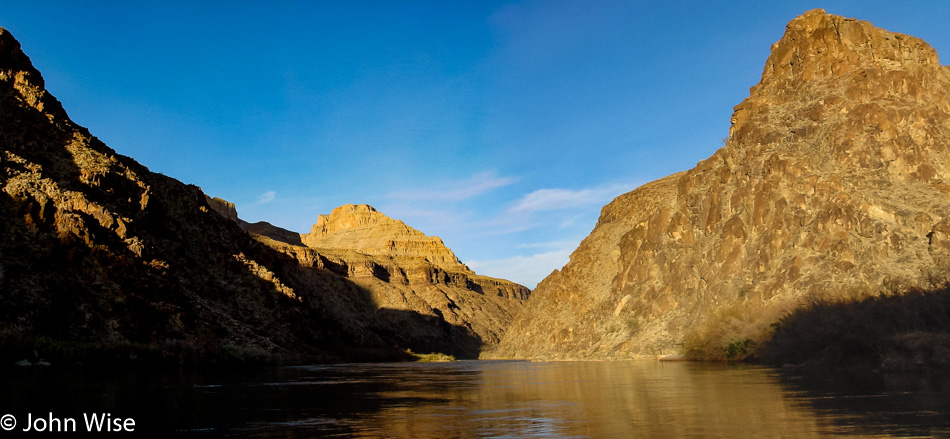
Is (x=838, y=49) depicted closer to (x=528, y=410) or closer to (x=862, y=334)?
(x=862, y=334)

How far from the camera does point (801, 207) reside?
251 ft

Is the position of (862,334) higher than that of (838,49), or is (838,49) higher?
(838,49)

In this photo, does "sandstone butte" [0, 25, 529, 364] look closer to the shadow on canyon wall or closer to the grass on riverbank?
the grass on riverbank

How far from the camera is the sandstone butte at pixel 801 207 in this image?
213 feet

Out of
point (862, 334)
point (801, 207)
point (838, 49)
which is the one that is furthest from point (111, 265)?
point (838, 49)

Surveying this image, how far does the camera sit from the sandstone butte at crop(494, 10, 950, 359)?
6481cm

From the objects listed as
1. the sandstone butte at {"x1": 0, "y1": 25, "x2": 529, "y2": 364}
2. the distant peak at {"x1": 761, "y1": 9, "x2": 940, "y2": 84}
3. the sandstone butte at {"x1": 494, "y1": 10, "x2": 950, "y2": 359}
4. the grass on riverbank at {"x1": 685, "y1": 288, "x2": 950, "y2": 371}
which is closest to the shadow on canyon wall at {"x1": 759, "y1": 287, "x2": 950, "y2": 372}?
the grass on riverbank at {"x1": 685, "y1": 288, "x2": 950, "y2": 371}

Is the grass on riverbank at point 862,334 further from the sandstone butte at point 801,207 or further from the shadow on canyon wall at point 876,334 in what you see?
the sandstone butte at point 801,207

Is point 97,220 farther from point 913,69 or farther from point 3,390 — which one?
point 913,69

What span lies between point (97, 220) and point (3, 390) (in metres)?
47.1

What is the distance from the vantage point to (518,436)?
15.0 m

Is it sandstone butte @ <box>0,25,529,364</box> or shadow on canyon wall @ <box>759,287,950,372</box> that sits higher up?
sandstone butte @ <box>0,25,529,364</box>

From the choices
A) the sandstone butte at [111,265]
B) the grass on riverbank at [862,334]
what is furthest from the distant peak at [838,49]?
the sandstone butte at [111,265]

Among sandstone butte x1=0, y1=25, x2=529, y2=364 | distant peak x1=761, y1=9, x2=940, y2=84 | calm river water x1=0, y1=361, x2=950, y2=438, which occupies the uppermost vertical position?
distant peak x1=761, y1=9, x2=940, y2=84
